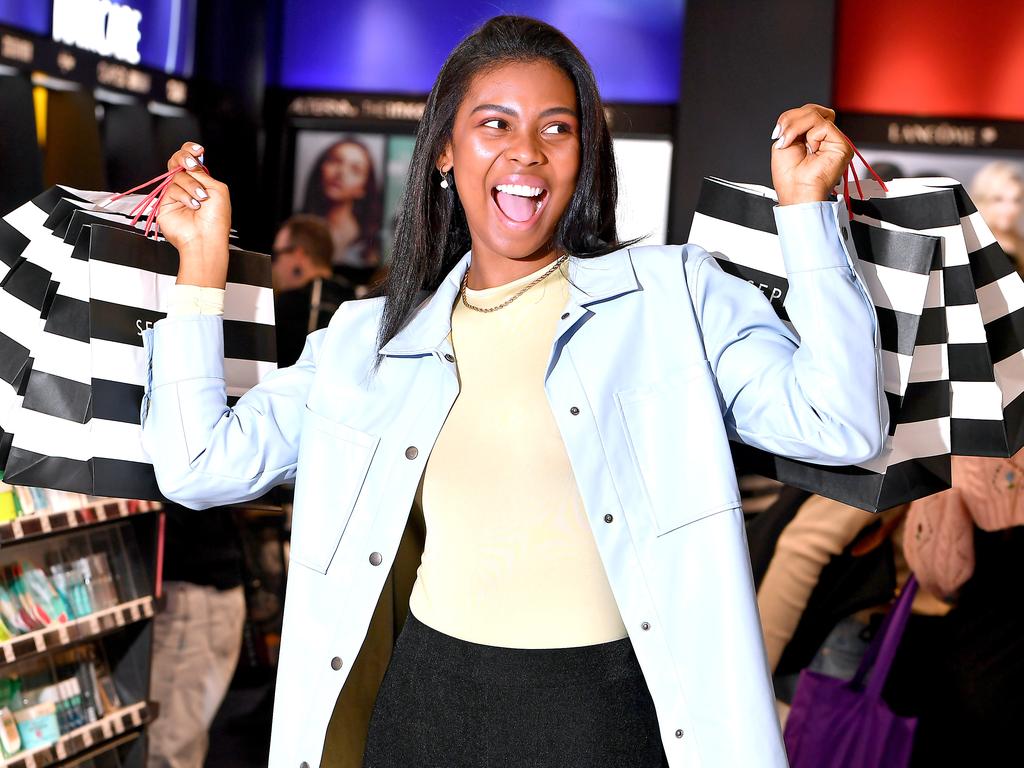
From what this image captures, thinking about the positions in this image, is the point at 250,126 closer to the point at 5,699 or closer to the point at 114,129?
the point at 114,129

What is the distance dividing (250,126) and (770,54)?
3106mm

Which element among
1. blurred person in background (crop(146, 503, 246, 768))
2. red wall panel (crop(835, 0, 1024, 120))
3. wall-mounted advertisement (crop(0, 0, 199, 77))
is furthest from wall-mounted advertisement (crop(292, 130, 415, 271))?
blurred person in background (crop(146, 503, 246, 768))

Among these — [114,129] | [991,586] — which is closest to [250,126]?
[114,129]

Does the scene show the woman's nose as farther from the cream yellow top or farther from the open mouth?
the cream yellow top

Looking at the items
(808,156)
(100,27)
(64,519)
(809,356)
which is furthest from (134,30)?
(809,356)

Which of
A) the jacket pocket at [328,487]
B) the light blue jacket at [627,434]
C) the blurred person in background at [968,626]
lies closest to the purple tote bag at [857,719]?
the blurred person in background at [968,626]

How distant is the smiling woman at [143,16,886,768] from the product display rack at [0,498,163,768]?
1.37m

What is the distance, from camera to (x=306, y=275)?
568 cm

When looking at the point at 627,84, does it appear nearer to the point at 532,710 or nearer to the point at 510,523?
the point at 510,523

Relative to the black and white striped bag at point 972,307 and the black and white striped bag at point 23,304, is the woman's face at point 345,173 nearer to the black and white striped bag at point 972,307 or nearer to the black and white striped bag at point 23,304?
the black and white striped bag at point 23,304

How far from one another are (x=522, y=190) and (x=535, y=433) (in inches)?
16.0

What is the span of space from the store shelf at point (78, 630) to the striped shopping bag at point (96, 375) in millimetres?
1093

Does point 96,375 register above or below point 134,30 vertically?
below

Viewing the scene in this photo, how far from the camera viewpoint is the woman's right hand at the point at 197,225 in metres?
1.99
